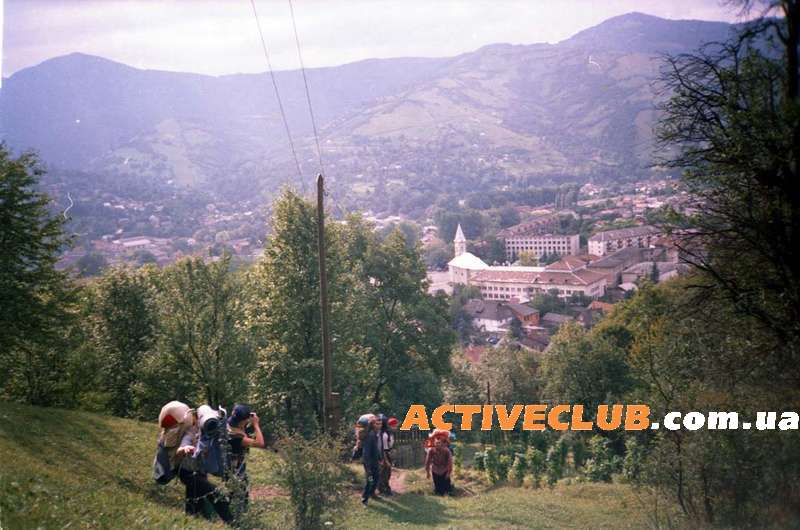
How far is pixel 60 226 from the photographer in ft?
54.7

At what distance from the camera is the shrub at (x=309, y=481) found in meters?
6.96

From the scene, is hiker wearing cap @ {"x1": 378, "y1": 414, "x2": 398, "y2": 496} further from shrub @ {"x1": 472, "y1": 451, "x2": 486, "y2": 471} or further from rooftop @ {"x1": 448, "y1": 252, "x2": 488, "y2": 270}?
rooftop @ {"x1": 448, "y1": 252, "x2": 488, "y2": 270}

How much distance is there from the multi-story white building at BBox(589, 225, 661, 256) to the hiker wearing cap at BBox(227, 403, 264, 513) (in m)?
21.3

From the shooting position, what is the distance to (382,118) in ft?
386

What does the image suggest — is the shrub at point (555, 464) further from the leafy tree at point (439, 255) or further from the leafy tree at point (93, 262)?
the leafy tree at point (439, 255)

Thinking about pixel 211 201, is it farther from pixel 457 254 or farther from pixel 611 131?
pixel 611 131

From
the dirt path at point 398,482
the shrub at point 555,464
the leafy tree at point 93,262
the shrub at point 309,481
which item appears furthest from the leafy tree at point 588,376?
the leafy tree at point 93,262

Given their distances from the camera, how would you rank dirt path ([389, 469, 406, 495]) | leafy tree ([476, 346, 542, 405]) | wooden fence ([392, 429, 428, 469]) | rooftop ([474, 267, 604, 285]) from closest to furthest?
dirt path ([389, 469, 406, 495])
wooden fence ([392, 429, 428, 469])
leafy tree ([476, 346, 542, 405])
rooftop ([474, 267, 604, 285])

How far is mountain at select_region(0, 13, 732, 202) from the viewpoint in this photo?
32.0 meters

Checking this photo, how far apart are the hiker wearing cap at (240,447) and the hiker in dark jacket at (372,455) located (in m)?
2.30

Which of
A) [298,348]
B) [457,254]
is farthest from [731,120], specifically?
[457,254]

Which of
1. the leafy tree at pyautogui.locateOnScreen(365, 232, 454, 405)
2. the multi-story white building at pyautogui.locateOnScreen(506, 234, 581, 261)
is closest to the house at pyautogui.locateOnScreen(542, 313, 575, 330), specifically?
the multi-story white building at pyautogui.locateOnScreen(506, 234, 581, 261)

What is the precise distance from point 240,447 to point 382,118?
375ft

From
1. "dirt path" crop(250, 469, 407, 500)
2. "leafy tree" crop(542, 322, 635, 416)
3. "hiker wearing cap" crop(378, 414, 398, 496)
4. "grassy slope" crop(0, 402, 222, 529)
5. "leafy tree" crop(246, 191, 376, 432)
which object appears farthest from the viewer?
"leafy tree" crop(542, 322, 635, 416)
